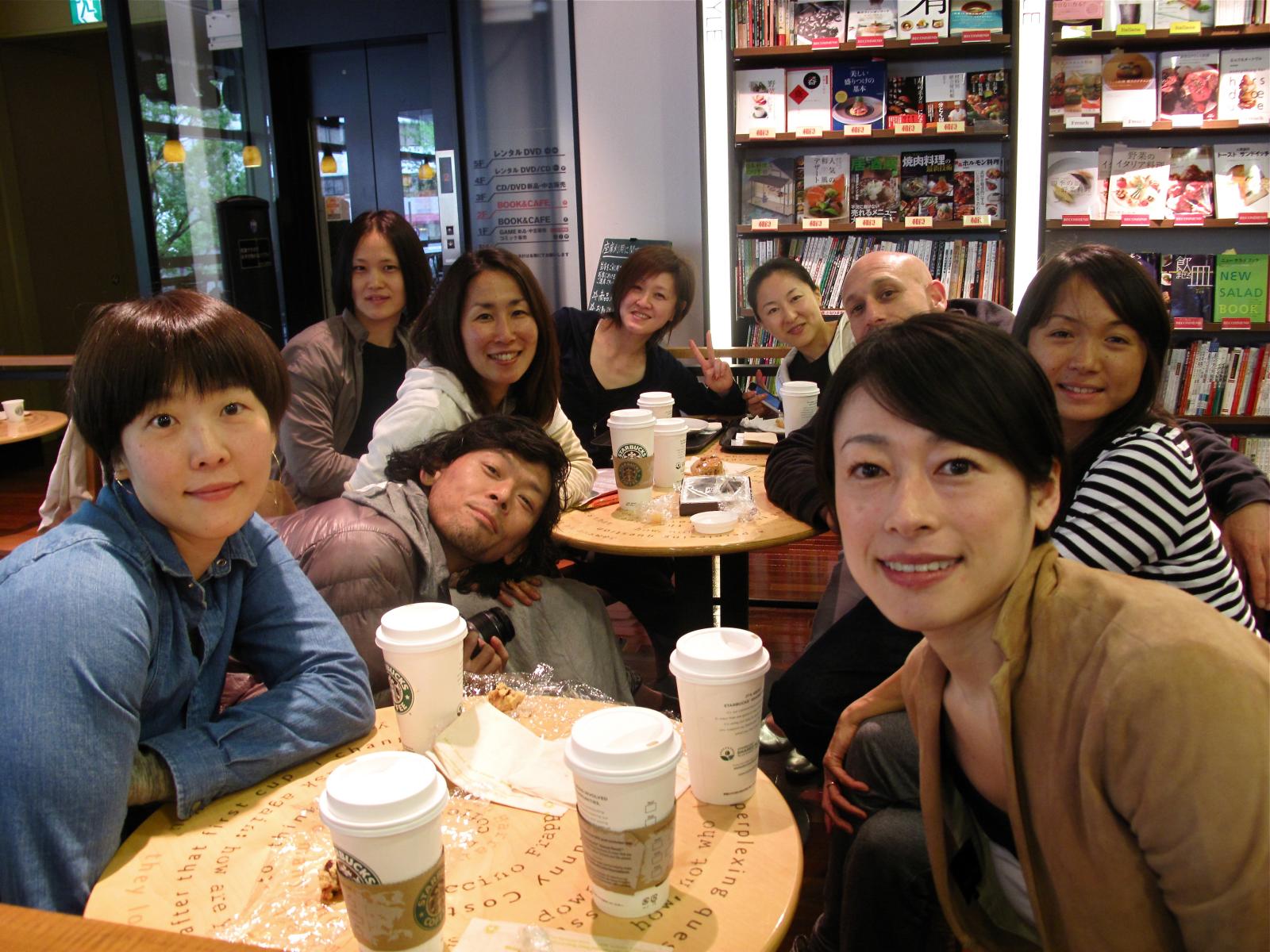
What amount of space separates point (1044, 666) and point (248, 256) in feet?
17.1

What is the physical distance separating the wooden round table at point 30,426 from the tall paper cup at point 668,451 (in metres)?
3.43

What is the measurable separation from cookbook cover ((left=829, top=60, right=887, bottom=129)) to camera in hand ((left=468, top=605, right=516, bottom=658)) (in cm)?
358

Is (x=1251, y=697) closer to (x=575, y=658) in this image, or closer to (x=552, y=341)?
(x=575, y=658)

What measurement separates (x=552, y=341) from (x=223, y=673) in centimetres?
165

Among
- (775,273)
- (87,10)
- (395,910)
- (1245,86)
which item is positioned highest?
(87,10)

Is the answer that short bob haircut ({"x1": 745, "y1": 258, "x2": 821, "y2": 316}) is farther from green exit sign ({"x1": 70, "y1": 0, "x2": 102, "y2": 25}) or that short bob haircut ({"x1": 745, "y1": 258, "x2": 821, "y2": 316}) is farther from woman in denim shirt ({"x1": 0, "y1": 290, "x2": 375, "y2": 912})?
green exit sign ({"x1": 70, "y1": 0, "x2": 102, "y2": 25})

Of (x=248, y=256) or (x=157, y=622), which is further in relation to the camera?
(x=248, y=256)

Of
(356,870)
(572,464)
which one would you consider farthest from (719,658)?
(572,464)

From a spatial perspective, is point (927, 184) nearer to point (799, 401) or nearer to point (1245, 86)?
point (1245, 86)

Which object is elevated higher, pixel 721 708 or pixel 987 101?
pixel 987 101

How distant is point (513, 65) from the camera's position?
16.9 ft

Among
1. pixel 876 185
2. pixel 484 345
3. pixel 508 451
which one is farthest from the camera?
pixel 876 185

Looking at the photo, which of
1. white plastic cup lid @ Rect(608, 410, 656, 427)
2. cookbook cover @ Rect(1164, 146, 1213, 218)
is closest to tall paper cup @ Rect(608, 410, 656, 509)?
white plastic cup lid @ Rect(608, 410, 656, 427)

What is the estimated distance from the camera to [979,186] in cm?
468
